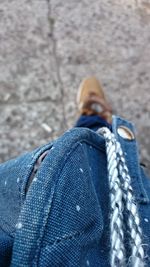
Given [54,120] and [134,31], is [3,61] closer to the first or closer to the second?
[54,120]

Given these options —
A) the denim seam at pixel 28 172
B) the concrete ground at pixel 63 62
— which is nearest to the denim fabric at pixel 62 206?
the denim seam at pixel 28 172

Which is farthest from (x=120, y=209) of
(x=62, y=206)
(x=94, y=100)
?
(x=94, y=100)

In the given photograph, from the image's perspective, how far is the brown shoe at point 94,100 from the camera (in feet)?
4.61

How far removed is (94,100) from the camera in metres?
1.47

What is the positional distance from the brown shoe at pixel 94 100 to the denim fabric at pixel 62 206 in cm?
58

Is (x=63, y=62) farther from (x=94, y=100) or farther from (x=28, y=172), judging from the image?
(x=28, y=172)

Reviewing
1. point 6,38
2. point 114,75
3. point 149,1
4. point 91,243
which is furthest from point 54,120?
point 91,243

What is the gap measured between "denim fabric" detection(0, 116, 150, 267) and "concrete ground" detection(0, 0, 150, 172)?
574 millimetres

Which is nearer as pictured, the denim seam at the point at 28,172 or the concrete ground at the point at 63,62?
the denim seam at the point at 28,172

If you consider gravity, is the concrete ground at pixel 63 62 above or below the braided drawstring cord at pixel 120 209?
above

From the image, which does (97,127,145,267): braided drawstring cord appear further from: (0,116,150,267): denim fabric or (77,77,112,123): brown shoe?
(77,77,112,123): brown shoe

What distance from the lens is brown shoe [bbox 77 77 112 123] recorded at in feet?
4.61

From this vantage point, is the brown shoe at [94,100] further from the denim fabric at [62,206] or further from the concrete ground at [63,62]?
the denim fabric at [62,206]

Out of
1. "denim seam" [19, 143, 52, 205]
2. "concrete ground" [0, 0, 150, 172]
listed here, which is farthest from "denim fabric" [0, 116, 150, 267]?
"concrete ground" [0, 0, 150, 172]
